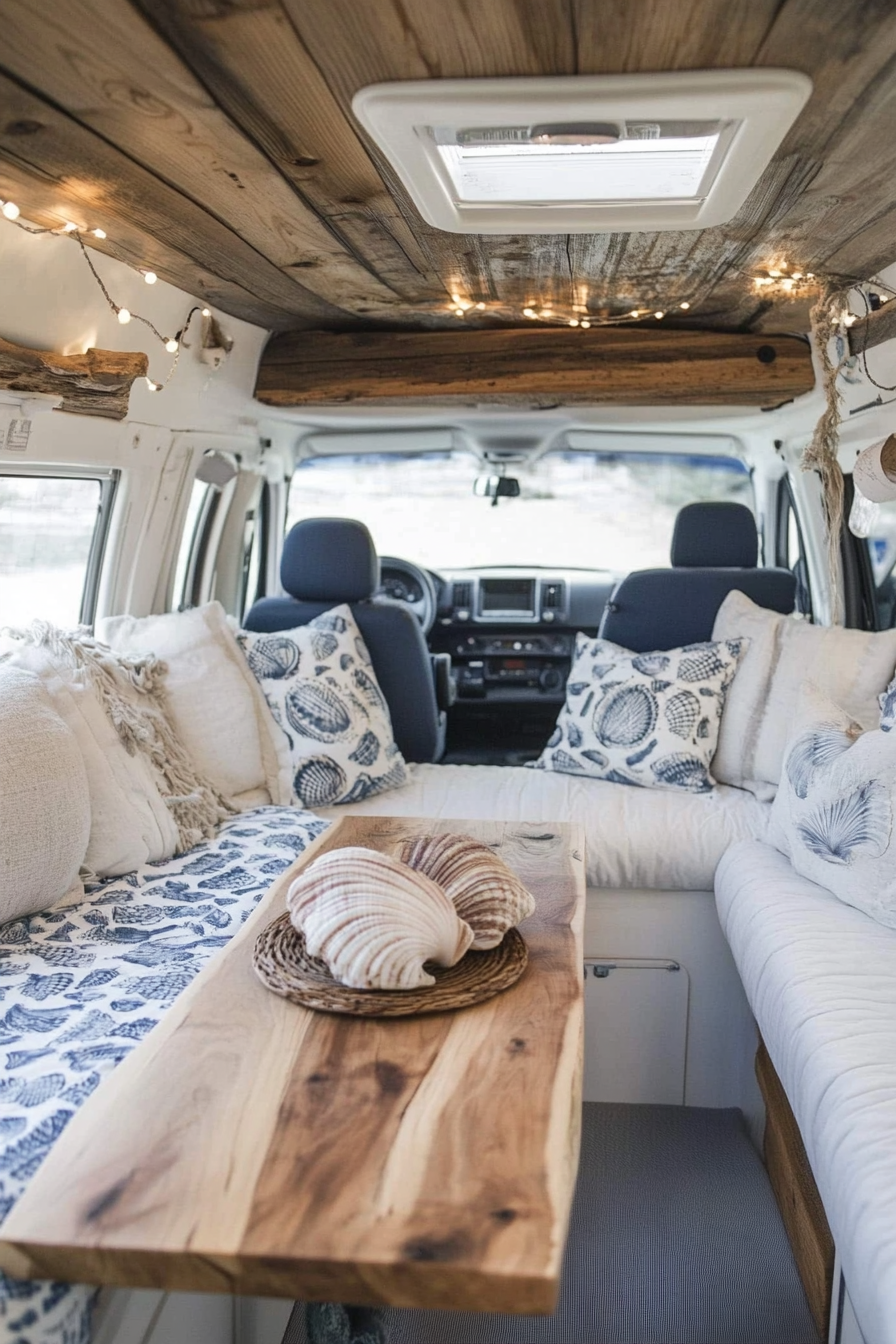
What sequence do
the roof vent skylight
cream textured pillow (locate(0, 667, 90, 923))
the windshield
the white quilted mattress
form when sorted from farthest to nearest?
the windshield < cream textured pillow (locate(0, 667, 90, 923)) < the roof vent skylight < the white quilted mattress

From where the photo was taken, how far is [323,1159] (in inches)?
45.1

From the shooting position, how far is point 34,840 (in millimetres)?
1964

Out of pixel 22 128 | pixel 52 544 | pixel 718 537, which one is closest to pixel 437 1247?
pixel 22 128

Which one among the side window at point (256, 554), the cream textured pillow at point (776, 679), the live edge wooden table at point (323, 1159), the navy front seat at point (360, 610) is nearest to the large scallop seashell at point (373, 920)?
the live edge wooden table at point (323, 1159)

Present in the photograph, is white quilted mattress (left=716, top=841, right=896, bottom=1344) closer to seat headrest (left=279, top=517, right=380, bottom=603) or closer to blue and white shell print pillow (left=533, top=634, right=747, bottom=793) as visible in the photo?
blue and white shell print pillow (left=533, top=634, right=747, bottom=793)

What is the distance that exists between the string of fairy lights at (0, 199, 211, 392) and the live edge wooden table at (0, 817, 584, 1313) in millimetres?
1508

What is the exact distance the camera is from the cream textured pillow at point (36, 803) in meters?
1.92

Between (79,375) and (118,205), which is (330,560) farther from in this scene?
(118,205)

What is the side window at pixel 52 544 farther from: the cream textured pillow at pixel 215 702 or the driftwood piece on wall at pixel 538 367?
the driftwood piece on wall at pixel 538 367

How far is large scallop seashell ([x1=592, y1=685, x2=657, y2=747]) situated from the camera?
3.28 metres

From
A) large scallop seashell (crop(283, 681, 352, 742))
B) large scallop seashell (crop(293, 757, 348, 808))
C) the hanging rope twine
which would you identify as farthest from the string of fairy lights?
the hanging rope twine

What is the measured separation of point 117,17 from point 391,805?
2.13 meters

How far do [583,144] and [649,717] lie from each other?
5.84 ft

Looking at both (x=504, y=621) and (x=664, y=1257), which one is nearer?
(x=664, y=1257)
